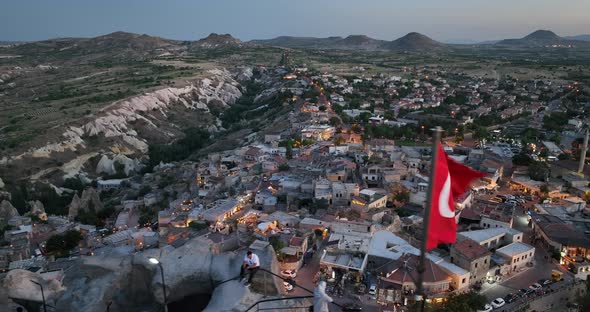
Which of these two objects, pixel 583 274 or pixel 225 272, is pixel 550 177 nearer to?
pixel 583 274

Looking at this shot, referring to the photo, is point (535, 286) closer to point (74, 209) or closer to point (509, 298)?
point (509, 298)

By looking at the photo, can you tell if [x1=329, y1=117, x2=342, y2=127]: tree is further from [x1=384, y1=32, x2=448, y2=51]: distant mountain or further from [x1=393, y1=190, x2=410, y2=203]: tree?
[x1=384, y1=32, x2=448, y2=51]: distant mountain

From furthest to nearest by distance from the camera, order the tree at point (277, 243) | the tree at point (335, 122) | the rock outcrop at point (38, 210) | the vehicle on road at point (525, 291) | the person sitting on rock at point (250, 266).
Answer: the tree at point (335, 122), the rock outcrop at point (38, 210), the tree at point (277, 243), the vehicle on road at point (525, 291), the person sitting on rock at point (250, 266)

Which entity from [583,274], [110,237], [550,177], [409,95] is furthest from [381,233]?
[409,95]

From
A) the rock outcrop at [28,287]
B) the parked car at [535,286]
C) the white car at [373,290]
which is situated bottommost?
the parked car at [535,286]

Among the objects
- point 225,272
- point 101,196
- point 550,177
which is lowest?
point 101,196

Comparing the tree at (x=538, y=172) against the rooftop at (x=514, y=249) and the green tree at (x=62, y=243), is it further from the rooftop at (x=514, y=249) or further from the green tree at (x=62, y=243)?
the green tree at (x=62, y=243)

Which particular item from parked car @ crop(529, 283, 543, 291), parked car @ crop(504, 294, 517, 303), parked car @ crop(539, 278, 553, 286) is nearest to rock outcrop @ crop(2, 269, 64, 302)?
parked car @ crop(504, 294, 517, 303)

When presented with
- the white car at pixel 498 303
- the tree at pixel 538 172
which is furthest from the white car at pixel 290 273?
the tree at pixel 538 172
